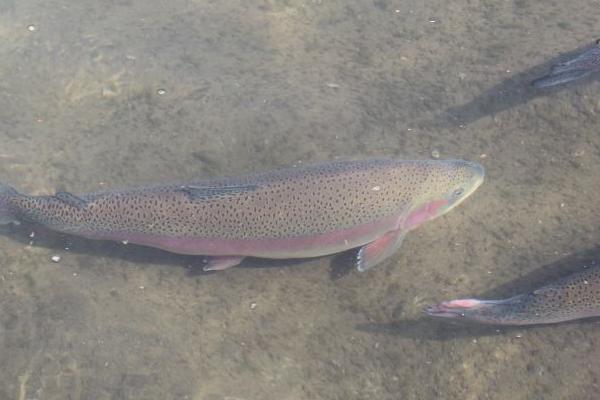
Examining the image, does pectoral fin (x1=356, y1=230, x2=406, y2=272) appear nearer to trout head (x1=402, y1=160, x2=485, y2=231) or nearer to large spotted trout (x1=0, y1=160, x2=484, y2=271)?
large spotted trout (x1=0, y1=160, x2=484, y2=271)

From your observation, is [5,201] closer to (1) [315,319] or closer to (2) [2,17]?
(1) [315,319]

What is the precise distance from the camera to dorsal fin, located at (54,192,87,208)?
471 cm

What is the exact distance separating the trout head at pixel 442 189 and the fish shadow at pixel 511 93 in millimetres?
924

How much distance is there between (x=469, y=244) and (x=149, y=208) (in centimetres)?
282

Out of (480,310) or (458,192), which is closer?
(480,310)

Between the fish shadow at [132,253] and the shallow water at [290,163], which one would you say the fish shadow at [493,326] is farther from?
the fish shadow at [132,253]

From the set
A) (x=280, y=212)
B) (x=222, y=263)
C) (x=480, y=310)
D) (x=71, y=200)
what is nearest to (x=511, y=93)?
(x=480, y=310)

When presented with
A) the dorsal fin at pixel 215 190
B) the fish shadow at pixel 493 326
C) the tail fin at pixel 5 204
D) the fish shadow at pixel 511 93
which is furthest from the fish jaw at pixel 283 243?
the fish shadow at pixel 511 93

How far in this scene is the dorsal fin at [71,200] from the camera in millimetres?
4707

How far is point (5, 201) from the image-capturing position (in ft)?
15.7

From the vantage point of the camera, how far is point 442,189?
15.3 ft

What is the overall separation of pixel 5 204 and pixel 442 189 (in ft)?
13.0

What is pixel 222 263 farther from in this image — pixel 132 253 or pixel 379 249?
pixel 379 249

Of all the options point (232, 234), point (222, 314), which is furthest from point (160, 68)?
point (222, 314)
